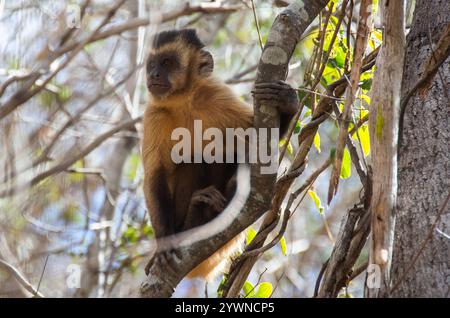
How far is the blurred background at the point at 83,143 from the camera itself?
20.6 ft

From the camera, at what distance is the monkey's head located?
5.45m

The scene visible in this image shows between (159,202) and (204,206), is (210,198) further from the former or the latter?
(159,202)

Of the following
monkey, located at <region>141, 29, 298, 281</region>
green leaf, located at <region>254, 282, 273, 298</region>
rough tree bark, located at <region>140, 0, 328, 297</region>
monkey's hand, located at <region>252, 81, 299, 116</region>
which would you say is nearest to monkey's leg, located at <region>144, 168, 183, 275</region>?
monkey, located at <region>141, 29, 298, 281</region>

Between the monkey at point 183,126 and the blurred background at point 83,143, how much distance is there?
519 mm

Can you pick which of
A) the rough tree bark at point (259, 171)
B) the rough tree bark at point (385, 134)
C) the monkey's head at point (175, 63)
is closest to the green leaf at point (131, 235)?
the monkey's head at point (175, 63)

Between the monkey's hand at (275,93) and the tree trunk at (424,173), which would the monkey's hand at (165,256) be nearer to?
the monkey's hand at (275,93)

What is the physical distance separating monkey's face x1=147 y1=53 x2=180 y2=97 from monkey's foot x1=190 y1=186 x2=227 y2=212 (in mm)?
892

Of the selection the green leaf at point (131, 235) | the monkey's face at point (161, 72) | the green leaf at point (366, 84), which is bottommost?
the green leaf at point (131, 235)

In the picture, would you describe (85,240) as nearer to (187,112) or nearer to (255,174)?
(187,112)

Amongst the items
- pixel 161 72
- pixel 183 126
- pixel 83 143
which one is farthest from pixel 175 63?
pixel 83 143

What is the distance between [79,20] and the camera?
7.00 m

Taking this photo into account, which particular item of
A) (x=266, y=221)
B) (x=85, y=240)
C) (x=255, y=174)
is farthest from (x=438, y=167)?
(x=85, y=240)

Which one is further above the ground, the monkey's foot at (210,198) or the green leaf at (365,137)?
the green leaf at (365,137)

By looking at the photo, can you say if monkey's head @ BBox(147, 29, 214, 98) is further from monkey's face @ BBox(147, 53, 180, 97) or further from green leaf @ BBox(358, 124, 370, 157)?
green leaf @ BBox(358, 124, 370, 157)
